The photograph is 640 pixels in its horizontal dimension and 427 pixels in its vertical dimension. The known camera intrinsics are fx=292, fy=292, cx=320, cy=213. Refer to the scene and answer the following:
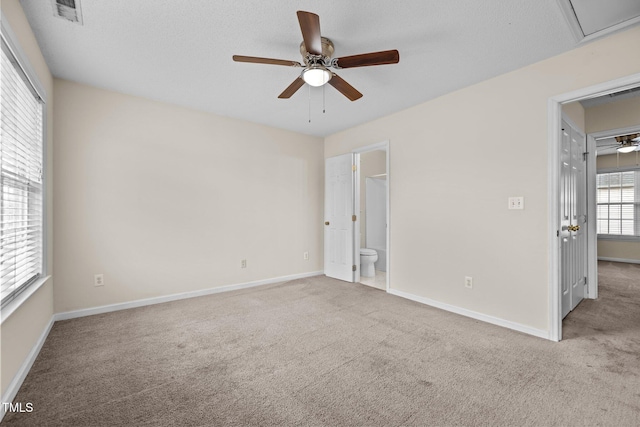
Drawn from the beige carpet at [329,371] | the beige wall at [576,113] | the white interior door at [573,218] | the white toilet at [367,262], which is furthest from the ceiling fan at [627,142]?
the white toilet at [367,262]

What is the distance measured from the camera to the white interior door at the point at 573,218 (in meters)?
2.93

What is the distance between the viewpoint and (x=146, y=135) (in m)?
3.41

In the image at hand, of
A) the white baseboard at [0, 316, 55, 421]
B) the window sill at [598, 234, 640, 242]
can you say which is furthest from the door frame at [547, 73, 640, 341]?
the window sill at [598, 234, 640, 242]

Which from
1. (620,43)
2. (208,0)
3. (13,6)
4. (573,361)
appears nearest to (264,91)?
(208,0)

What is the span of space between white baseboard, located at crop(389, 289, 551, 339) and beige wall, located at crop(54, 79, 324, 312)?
1.90 meters

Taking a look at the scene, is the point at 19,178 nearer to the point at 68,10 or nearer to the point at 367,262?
the point at 68,10

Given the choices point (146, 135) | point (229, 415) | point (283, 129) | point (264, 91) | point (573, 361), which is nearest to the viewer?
point (229, 415)

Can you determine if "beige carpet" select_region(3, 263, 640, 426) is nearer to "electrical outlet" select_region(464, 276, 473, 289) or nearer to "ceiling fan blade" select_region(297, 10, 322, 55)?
"electrical outlet" select_region(464, 276, 473, 289)

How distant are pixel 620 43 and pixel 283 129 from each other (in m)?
3.72

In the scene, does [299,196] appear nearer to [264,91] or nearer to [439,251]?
[264,91]

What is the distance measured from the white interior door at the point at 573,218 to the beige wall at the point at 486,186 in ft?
1.46

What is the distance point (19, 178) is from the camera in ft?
6.77

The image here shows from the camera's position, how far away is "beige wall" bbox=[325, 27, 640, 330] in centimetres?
254

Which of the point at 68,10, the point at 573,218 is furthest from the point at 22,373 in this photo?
the point at 573,218
